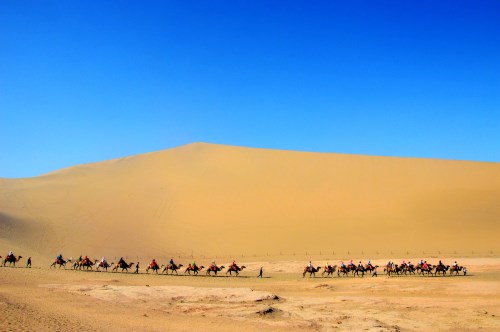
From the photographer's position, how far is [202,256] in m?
43.5

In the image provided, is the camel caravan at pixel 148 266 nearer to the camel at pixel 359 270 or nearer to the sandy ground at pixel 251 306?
the sandy ground at pixel 251 306

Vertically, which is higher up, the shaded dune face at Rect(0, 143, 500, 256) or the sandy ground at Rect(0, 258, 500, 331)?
the shaded dune face at Rect(0, 143, 500, 256)

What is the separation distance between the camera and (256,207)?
56.8 m

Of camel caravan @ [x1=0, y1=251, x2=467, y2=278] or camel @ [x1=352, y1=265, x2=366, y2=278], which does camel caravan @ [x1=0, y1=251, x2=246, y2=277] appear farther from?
camel @ [x1=352, y1=265, x2=366, y2=278]

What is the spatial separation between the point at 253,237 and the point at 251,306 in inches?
1228

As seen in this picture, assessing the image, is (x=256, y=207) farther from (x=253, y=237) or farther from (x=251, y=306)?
(x=251, y=306)

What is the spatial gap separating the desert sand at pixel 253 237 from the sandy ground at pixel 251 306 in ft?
0.24

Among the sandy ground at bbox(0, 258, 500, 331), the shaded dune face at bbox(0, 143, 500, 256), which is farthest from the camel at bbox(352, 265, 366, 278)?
the shaded dune face at bbox(0, 143, 500, 256)

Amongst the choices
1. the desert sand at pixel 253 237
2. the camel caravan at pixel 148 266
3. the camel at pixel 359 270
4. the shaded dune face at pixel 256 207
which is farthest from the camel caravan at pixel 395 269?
the shaded dune face at pixel 256 207

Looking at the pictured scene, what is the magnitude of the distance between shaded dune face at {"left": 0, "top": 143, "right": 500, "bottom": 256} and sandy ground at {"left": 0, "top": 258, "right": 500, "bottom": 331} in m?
21.0

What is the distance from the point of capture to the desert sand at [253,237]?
1595cm

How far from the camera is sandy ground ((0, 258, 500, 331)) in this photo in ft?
46.1

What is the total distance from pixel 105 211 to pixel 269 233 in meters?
18.5

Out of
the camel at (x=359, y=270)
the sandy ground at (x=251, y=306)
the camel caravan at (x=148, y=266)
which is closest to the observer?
the sandy ground at (x=251, y=306)
